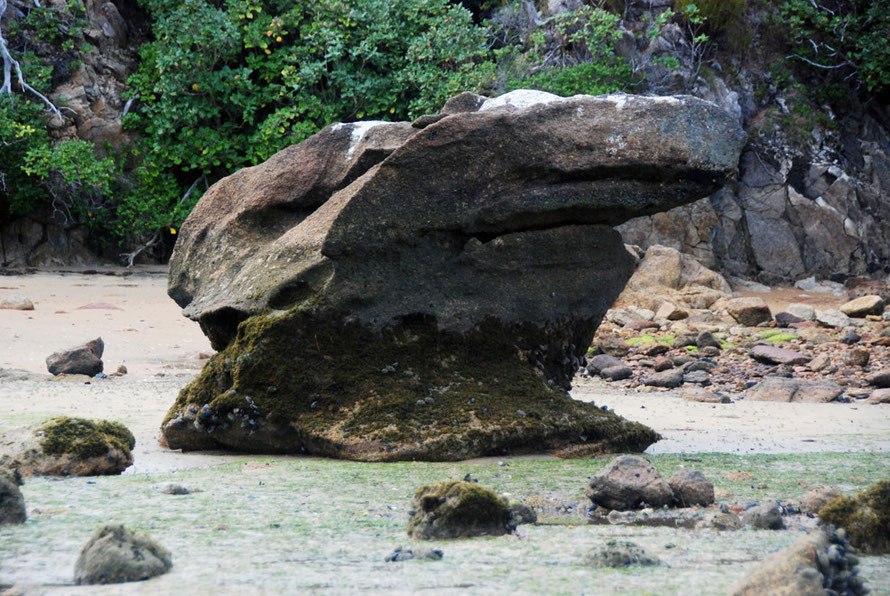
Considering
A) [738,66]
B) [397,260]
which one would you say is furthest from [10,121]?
[738,66]

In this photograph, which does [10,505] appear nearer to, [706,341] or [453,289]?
[453,289]

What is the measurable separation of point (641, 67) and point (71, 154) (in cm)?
884

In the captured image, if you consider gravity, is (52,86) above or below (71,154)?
above

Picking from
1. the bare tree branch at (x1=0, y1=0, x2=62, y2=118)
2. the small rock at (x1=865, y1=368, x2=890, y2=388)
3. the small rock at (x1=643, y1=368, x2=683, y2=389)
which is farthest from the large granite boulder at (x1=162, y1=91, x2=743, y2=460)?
the bare tree branch at (x1=0, y1=0, x2=62, y2=118)

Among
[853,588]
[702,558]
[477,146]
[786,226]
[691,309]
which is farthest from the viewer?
[786,226]

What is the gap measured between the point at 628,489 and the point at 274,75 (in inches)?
488

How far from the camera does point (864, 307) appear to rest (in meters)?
11.3

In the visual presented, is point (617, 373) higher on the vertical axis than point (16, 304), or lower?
higher

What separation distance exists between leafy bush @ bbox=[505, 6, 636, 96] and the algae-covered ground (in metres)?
10.5

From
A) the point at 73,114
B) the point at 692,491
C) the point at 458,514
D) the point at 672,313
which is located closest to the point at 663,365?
the point at 672,313

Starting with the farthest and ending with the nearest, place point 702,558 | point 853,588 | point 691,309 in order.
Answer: point 691,309, point 702,558, point 853,588

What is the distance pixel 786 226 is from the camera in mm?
15523

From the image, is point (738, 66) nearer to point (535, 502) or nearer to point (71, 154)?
point (71, 154)

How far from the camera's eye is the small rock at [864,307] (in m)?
11.3
